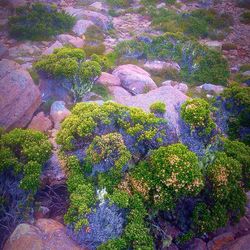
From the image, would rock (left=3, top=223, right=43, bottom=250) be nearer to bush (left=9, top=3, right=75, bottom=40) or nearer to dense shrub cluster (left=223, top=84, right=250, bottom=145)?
dense shrub cluster (left=223, top=84, right=250, bottom=145)

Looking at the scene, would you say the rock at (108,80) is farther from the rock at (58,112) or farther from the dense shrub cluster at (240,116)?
the dense shrub cluster at (240,116)

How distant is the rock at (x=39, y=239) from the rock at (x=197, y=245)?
2294mm

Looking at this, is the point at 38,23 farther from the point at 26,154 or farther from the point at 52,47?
the point at 26,154

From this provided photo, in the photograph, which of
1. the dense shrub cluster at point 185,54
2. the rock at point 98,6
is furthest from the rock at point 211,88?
the rock at point 98,6

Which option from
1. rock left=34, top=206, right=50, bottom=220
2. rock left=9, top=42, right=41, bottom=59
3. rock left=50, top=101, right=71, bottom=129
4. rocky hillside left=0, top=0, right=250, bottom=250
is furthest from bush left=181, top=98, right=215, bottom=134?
rock left=9, top=42, right=41, bottom=59

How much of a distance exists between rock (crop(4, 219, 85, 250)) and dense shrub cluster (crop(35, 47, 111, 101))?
16.6ft

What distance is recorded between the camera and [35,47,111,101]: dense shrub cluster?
9383mm

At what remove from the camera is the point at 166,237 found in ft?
19.0

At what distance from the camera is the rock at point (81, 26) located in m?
14.6

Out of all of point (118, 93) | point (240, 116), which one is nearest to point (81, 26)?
point (118, 93)

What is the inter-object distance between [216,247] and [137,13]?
607 inches

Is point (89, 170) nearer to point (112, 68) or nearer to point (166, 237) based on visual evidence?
point (166, 237)

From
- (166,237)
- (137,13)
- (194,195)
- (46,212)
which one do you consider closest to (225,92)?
(194,195)

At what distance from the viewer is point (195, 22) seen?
16.2m
